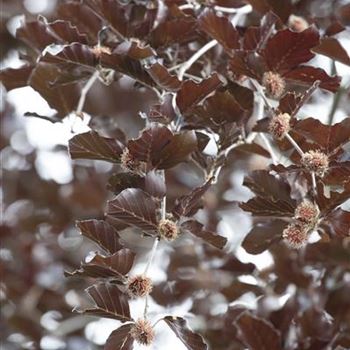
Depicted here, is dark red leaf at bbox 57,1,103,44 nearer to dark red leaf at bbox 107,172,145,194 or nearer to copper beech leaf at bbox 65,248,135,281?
dark red leaf at bbox 107,172,145,194

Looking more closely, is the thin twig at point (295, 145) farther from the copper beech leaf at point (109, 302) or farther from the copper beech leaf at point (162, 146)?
the copper beech leaf at point (109, 302)

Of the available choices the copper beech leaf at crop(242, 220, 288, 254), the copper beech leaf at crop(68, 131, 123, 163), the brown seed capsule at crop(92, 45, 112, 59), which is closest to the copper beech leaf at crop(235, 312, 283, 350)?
the copper beech leaf at crop(242, 220, 288, 254)

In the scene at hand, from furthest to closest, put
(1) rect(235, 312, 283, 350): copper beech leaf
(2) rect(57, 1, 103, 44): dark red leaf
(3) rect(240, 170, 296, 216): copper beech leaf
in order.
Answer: (2) rect(57, 1, 103, 44): dark red leaf < (1) rect(235, 312, 283, 350): copper beech leaf < (3) rect(240, 170, 296, 216): copper beech leaf

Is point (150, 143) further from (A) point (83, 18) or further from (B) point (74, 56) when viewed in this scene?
(A) point (83, 18)

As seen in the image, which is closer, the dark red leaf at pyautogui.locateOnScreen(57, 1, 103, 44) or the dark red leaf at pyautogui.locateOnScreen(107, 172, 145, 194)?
the dark red leaf at pyautogui.locateOnScreen(107, 172, 145, 194)

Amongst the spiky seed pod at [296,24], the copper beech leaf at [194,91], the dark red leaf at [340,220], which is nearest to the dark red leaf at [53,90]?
the copper beech leaf at [194,91]

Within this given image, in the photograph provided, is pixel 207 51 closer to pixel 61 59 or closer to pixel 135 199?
pixel 61 59

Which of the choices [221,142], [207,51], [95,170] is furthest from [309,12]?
[95,170]
